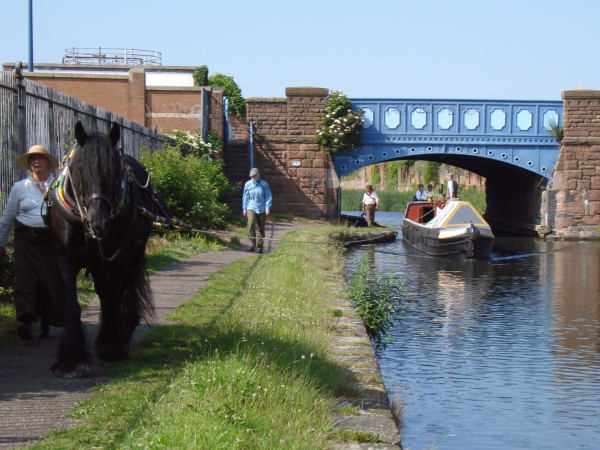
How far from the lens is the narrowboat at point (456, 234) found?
2214cm

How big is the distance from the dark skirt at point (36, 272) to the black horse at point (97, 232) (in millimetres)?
810

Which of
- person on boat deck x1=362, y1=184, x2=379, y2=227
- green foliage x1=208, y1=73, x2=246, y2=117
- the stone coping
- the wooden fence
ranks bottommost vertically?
person on boat deck x1=362, y1=184, x2=379, y2=227

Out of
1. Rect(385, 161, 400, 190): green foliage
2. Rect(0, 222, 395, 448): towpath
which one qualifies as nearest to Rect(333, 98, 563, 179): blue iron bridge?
Rect(0, 222, 395, 448): towpath

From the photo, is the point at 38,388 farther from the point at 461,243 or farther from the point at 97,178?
the point at 461,243

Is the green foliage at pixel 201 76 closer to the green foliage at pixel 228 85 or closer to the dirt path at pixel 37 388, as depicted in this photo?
the green foliage at pixel 228 85

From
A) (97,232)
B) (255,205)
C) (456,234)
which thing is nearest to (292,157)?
(456,234)

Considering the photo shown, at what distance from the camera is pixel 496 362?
9875 mm

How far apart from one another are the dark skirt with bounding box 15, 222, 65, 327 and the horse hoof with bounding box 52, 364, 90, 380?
1244 millimetres

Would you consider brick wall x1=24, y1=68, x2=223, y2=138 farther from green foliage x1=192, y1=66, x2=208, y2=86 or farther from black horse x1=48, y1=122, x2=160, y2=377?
black horse x1=48, y1=122, x2=160, y2=377

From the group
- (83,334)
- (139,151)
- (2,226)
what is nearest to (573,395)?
(83,334)

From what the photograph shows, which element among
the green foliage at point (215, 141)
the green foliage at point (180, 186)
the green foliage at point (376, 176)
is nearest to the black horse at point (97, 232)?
the green foliage at point (180, 186)

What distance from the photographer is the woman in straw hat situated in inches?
281

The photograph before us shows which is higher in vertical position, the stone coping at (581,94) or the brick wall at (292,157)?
the stone coping at (581,94)

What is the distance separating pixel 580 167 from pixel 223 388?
2898cm
